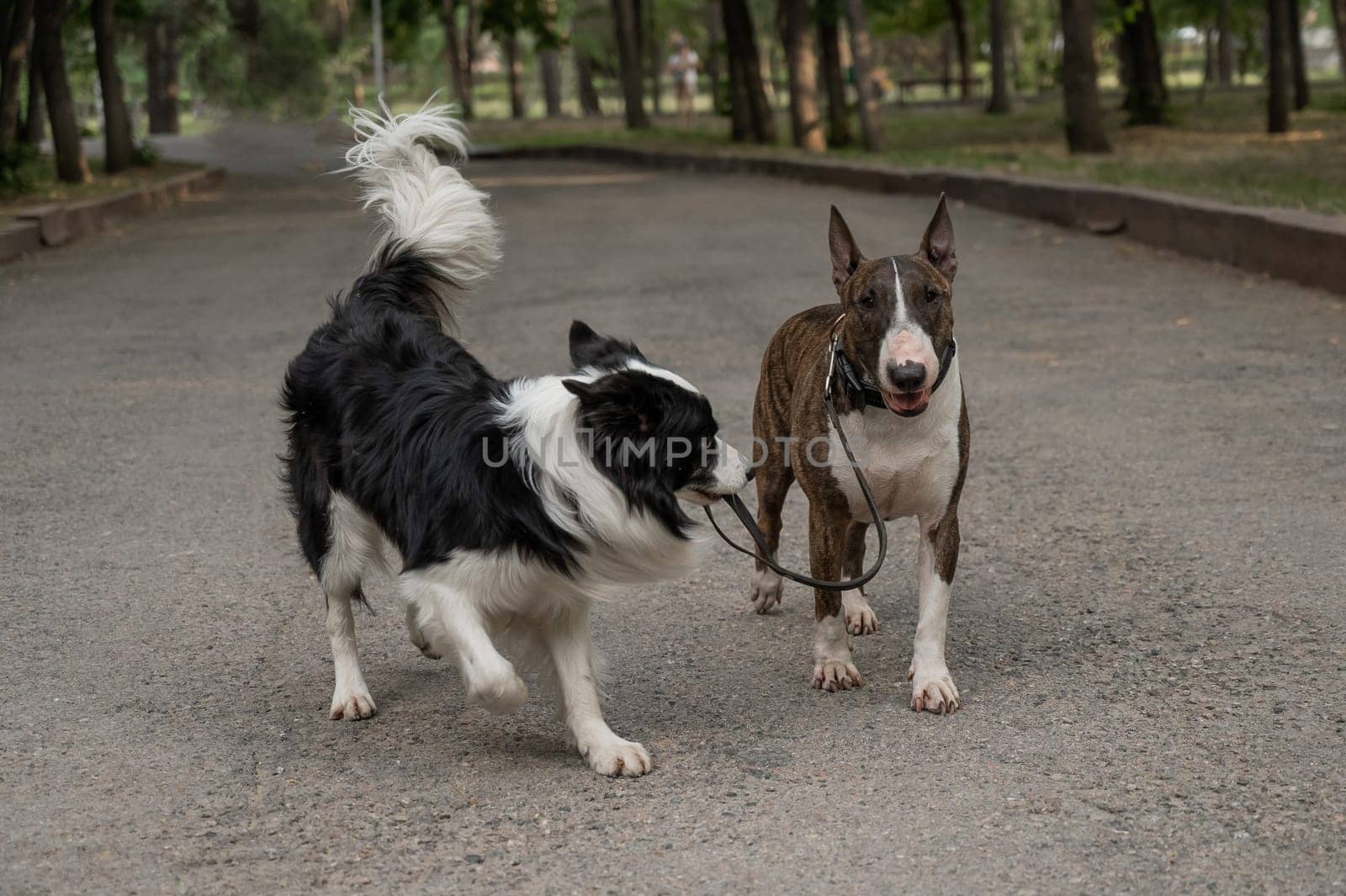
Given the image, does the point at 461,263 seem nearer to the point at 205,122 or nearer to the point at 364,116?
the point at 364,116

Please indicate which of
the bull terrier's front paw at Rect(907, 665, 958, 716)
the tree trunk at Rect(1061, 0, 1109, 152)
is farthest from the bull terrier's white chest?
the tree trunk at Rect(1061, 0, 1109, 152)

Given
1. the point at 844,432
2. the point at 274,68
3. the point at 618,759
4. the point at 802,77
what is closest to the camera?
the point at 618,759

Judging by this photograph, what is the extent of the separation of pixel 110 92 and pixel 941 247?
24.7 meters

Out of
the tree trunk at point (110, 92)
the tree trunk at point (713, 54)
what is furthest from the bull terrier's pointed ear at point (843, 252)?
the tree trunk at point (713, 54)

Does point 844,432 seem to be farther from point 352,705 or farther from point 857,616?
point 352,705

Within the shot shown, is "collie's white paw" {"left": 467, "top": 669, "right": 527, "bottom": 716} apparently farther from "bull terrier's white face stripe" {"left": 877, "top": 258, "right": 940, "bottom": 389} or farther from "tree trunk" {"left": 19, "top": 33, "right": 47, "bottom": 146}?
"tree trunk" {"left": 19, "top": 33, "right": 47, "bottom": 146}

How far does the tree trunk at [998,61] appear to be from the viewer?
41844mm

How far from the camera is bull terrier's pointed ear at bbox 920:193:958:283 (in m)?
5.07

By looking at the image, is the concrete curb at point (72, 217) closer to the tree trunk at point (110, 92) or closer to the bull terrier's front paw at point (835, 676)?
the tree trunk at point (110, 92)

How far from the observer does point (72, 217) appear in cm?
1870

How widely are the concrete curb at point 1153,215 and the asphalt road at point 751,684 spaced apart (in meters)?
1.66

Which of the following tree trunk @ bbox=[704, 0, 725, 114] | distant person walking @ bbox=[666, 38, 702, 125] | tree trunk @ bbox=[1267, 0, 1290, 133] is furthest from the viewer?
tree trunk @ bbox=[704, 0, 725, 114]

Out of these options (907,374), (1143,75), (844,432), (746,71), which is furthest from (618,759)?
(746,71)

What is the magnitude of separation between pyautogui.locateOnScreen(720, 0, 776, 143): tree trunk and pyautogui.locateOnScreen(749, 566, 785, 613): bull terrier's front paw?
2657 centimetres
